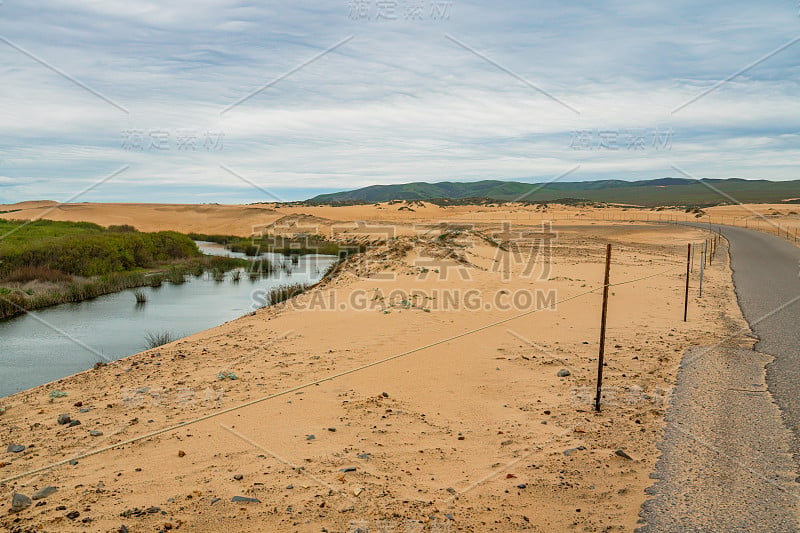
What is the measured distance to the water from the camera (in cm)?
982

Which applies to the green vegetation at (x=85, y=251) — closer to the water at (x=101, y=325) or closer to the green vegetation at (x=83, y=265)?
the green vegetation at (x=83, y=265)

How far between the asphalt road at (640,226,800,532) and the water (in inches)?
336

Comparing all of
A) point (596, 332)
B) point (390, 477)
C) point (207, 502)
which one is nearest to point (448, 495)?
point (390, 477)

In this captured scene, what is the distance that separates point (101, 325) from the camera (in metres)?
13.6

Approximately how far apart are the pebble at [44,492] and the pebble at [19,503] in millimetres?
67

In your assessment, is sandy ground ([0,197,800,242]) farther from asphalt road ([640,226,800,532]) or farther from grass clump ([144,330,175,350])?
asphalt road ([640,226,800,532])

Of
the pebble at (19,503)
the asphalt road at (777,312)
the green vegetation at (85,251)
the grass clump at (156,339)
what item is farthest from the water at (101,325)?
the asphalt road at (777,312)

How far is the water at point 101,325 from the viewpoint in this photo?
387 inches

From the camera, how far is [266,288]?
66.1 ft

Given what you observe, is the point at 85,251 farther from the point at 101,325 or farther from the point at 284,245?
the point at 284,245

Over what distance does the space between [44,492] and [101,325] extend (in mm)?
10239

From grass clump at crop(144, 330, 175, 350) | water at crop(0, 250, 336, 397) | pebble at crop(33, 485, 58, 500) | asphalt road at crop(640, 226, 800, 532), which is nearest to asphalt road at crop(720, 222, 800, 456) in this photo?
asphalt road at crop(640, 226, 800, 532)

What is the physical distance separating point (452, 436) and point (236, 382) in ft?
10.5

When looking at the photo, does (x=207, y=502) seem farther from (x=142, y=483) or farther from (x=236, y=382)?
(x=236, y=382)
